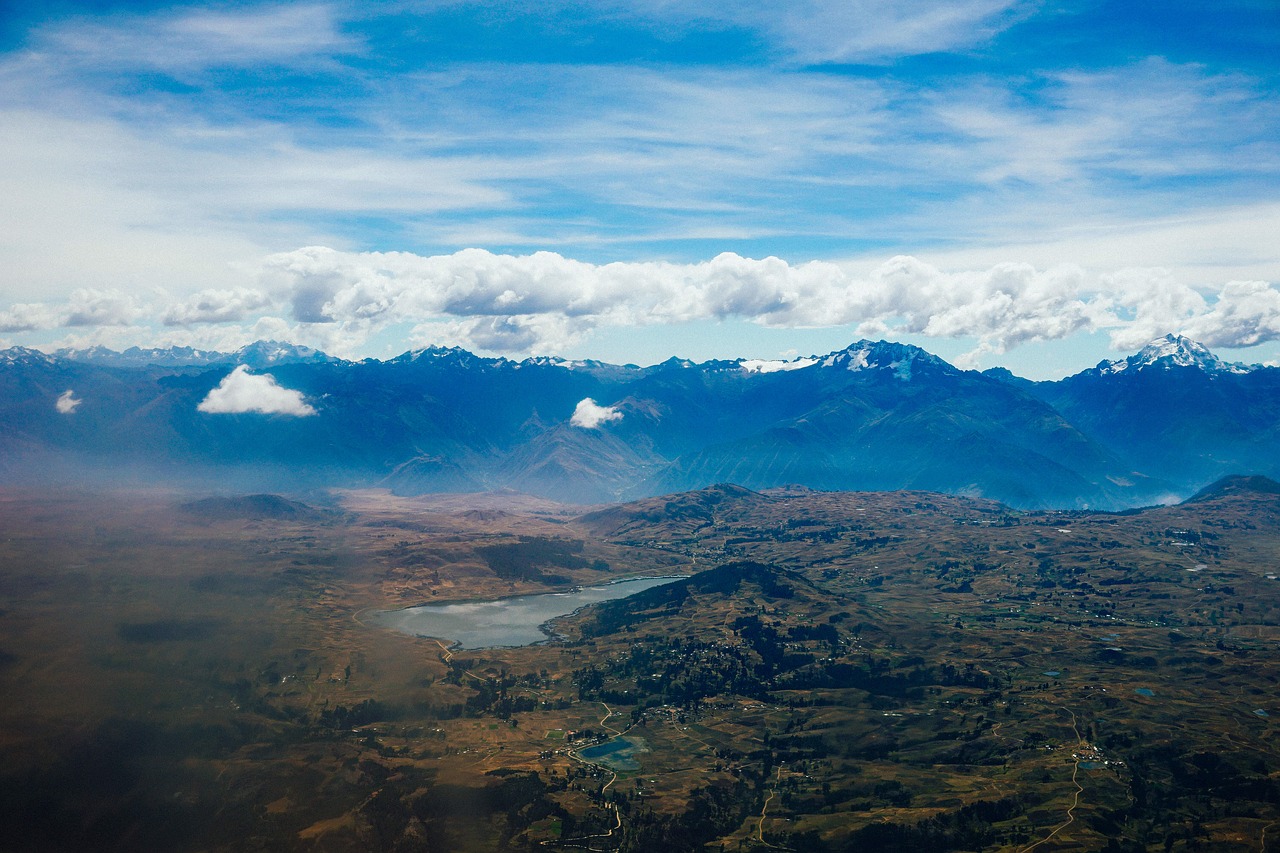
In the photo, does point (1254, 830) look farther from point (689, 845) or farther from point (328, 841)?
point (328, 841)

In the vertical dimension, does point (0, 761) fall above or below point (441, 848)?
above

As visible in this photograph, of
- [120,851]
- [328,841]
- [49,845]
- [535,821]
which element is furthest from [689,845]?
[49,845]

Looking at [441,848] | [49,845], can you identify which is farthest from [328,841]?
[49,845]

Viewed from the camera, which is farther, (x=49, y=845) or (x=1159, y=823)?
(x=1159, y=823)

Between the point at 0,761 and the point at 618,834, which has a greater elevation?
the point at 0,761

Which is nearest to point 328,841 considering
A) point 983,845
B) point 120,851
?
point 120,851

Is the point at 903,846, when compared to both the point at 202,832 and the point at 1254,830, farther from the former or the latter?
the point at 202,832

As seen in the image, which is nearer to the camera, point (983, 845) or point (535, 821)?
point (983, 845)
